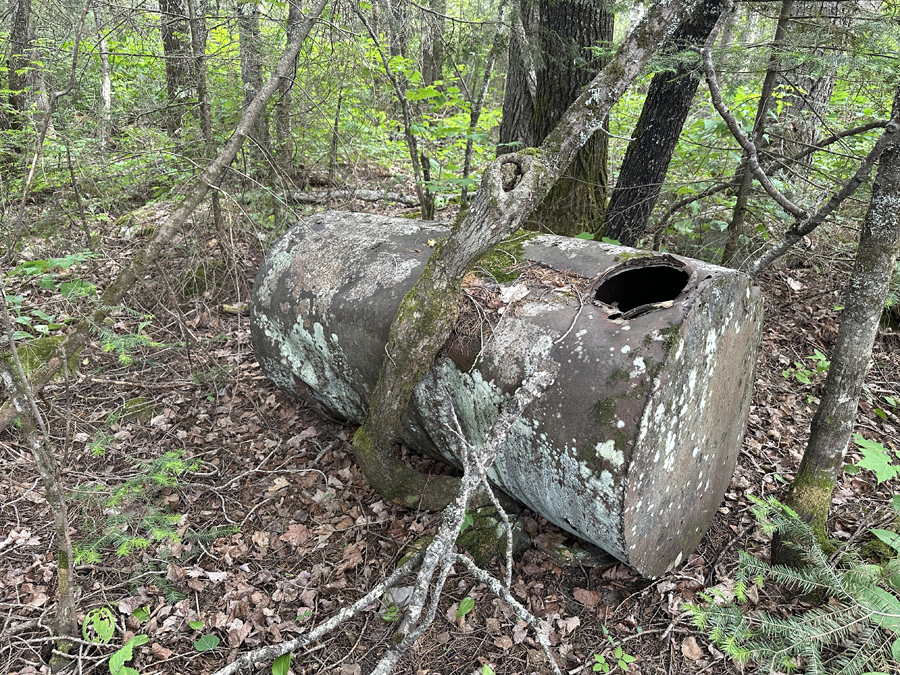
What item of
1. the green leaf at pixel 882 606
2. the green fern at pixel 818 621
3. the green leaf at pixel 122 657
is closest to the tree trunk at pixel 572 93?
the green fern at pixel 818 621

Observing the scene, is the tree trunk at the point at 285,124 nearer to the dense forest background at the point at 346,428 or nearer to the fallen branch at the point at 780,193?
the dense forest background at the point at 346,428

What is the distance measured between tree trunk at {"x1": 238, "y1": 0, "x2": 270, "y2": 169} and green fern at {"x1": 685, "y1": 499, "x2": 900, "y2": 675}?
165 inches

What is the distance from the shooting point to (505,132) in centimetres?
501

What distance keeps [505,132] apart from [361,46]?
5.08 ft

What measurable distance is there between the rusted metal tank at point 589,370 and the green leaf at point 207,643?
139 centimetres

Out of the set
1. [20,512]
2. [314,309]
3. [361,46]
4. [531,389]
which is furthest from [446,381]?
[361,46]

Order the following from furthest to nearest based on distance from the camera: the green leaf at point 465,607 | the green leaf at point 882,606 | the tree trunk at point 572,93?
the tree trunk at point 572,93
the green leaf at point 465,607
the green leaf at point 882,606

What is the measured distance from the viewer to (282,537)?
304 cm

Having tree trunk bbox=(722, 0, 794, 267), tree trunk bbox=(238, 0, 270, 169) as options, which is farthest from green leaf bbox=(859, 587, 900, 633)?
tree trunk bbox=(238, 0, 270, 169)

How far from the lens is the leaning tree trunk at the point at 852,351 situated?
2.22m

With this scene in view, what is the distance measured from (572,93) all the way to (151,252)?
366 cm

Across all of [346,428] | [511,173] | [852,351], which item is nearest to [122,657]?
[346,428]

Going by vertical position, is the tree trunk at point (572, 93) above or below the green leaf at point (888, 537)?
above

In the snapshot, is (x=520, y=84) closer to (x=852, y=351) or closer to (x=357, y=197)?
(x=357, y=197)
